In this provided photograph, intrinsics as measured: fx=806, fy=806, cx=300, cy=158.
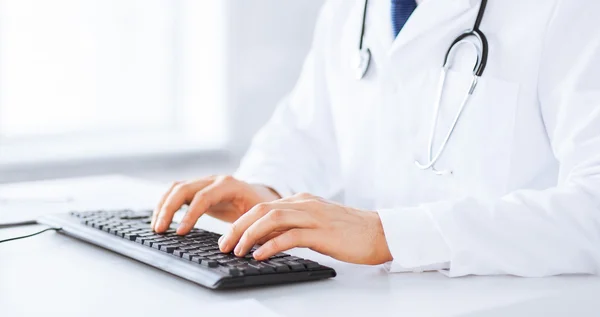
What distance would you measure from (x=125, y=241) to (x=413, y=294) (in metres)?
0.39

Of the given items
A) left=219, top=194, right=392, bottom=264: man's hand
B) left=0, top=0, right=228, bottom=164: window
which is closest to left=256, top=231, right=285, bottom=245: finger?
left=219, top=194, right=392, bottom=264: man's hand

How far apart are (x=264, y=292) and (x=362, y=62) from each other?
691 mm

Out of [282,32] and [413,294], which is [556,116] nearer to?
[413,294]

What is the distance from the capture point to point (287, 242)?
95cm

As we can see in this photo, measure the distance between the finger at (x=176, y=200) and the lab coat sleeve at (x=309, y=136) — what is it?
0.33 metres

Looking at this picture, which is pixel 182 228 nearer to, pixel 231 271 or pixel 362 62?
pixel 231 271

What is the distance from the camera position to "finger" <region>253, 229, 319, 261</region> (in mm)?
928

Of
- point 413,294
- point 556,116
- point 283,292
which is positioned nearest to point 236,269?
point 283,292

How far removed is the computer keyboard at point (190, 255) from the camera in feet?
2.83

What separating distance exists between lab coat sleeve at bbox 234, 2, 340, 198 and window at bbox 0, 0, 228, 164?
3.87 ft

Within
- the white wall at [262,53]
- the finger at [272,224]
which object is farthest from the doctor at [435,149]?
the white wall at [262,53]

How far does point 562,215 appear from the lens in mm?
1018

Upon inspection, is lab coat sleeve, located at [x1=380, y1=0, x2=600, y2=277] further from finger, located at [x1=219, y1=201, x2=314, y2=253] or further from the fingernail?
the fingernail

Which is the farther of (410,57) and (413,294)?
(410,57)
